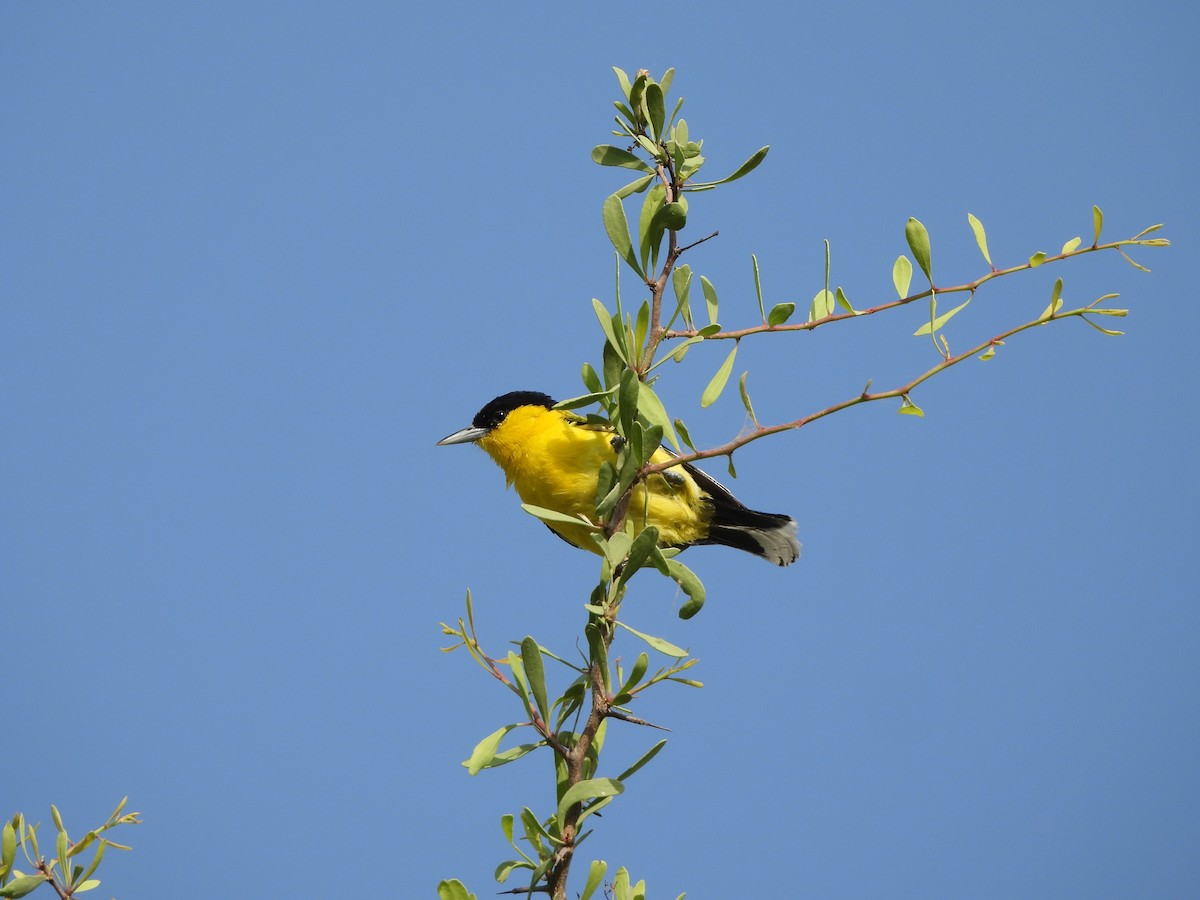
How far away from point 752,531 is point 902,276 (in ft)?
9.32

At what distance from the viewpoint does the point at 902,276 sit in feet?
7.38

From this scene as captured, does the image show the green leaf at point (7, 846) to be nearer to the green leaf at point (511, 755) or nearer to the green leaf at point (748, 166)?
the green leaf at point (511, 755)

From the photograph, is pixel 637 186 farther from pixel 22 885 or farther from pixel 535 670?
pixel 22 885

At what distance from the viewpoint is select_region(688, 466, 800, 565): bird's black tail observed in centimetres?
486

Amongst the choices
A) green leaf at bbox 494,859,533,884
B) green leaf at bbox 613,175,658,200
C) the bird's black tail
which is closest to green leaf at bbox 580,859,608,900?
green leaf at bbox 494,859,533,884

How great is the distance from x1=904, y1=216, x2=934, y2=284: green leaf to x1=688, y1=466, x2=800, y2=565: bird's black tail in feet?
8.57

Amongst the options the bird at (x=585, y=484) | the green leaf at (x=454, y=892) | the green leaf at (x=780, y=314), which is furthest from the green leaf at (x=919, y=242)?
the bird at (x=585, y=484)

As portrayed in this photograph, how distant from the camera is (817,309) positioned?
227cm

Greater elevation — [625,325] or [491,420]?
[491,420]

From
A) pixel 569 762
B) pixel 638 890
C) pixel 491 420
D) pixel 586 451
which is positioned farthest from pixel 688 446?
pixel 491 420

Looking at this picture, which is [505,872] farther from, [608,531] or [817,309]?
[817,309]

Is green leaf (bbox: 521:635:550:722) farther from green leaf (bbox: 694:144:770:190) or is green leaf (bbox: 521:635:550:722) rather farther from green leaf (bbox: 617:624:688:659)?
green leaf (bbox: 694:144:770:190)

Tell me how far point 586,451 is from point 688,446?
5.89 ft

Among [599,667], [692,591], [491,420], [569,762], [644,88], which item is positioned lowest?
[569,762]
